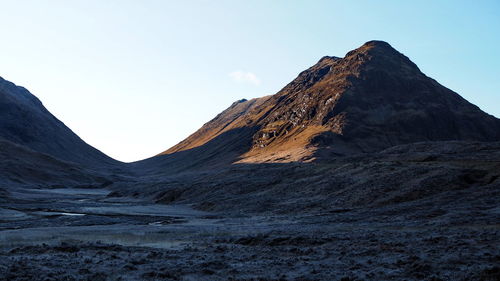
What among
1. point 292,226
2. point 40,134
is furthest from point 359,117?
point 40,134

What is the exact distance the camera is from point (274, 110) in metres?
Result: 153

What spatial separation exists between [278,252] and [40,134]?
6204 inches

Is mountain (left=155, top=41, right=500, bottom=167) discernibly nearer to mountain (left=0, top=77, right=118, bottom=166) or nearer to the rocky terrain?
the rocky terrain

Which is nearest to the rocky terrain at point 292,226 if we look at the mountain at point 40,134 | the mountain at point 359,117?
the mountain at point 359,117

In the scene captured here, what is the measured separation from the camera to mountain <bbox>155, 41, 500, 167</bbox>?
10419 cm

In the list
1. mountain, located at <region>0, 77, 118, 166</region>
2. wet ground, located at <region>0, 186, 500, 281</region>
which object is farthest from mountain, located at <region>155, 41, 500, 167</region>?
wet ground, located at <region>0, 186, 500, 281</region>

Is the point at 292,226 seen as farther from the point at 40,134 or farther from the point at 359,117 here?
the point at 40,134

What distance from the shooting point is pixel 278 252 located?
50.9ft

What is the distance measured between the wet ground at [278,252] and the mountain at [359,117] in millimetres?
63012

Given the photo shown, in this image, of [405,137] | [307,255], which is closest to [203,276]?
[307,255]

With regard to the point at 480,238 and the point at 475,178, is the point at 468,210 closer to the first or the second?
the point at 480,238

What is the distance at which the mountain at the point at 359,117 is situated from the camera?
10419 centimetres

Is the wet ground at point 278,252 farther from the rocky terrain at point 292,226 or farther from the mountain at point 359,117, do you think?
the mountain at point 359,117

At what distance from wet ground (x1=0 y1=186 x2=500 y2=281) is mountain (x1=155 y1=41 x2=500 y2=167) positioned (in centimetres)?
6301
